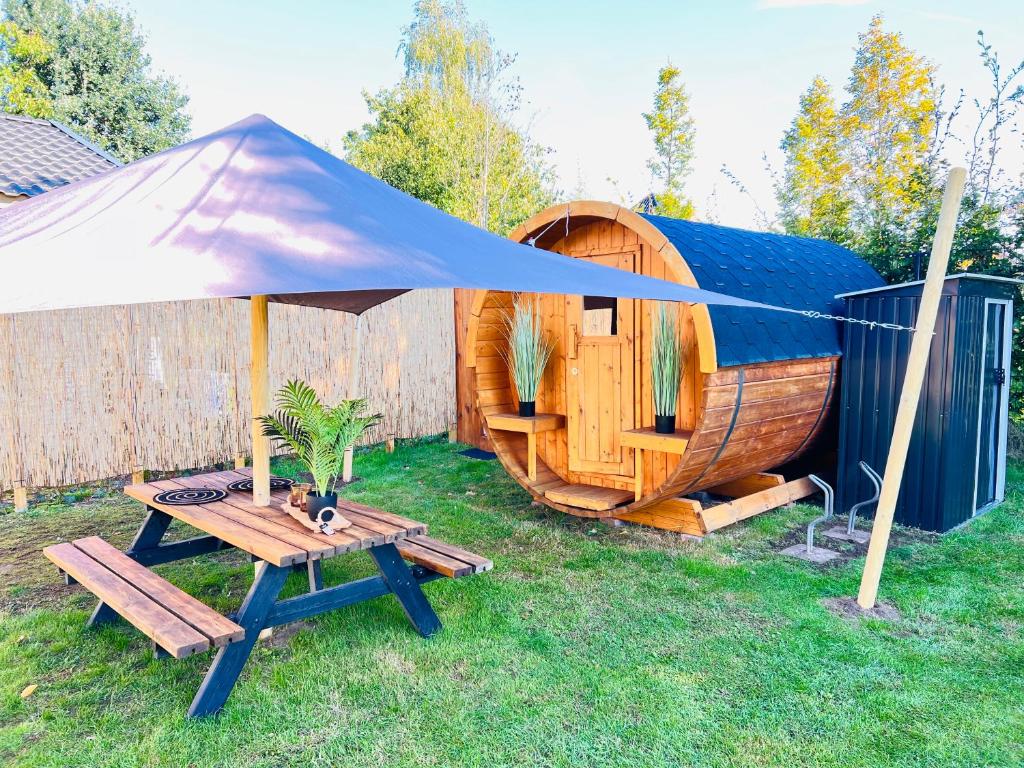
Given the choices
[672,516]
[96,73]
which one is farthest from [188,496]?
[96,73]

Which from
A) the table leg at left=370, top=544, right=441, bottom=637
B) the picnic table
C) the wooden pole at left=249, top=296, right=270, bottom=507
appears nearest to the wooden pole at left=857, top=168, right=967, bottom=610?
the picnic table

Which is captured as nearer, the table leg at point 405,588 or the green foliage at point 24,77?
the table leg at point 405,588

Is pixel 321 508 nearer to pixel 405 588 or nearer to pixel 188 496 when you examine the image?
pixel 405 588

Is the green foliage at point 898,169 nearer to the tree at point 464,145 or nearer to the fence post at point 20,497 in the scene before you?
the tree at point 464,145

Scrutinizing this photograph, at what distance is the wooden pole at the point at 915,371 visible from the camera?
2.84 m

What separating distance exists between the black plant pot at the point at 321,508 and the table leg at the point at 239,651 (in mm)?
251

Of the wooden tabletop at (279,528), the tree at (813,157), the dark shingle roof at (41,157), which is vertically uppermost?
the tree at (813,157)

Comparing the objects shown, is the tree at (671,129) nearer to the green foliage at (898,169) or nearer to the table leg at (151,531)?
the green foliage at (898,169)

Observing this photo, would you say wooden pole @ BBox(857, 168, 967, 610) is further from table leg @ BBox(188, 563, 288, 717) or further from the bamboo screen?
the bamboo screen

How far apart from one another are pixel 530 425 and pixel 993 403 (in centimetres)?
317

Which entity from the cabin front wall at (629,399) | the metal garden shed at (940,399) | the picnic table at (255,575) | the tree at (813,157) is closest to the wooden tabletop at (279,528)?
the picnic table at (255,575)

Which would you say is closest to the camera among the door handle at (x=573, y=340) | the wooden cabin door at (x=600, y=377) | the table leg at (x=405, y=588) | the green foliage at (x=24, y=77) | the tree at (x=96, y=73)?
the table leg at (x=405, y=588)

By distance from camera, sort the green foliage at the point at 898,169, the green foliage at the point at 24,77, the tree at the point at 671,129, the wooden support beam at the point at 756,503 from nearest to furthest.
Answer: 1. the wooden support beam at the point at 756,503
2. the green foliage at the point at 898,169
3. the green foliage at the point at 24,77
4. the tree at the point at 671,129

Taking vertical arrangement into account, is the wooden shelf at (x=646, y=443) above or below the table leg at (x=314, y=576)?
above
